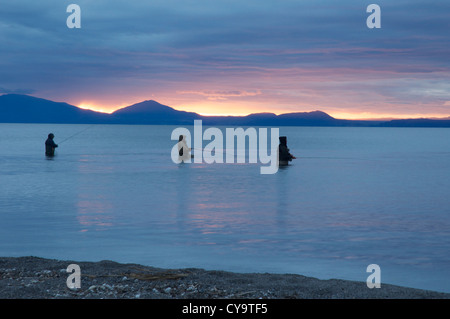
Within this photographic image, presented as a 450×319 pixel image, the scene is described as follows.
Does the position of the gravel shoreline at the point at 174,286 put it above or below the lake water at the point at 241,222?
above

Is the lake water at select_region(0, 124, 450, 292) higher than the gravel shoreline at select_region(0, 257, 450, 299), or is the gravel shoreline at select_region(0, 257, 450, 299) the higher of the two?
the gravel shoreline at select_region(0, 257, 450, 299)

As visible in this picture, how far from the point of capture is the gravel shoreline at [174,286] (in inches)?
292

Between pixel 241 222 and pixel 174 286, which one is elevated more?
pixel 174 286

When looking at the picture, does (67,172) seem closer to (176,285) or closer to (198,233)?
(198,233)

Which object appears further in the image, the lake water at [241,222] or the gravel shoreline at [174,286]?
the lake water at [241,222]

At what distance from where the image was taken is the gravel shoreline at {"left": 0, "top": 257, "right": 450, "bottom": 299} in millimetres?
7414

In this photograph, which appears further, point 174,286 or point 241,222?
point 241,222

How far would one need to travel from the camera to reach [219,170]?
3747 centimetres

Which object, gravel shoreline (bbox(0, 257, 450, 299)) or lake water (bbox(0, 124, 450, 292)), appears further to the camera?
lake water (bbox(0, 124, 450, 292))

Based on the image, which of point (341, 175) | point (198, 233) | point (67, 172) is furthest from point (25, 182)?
point (341, 175)

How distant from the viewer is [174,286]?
789cm
